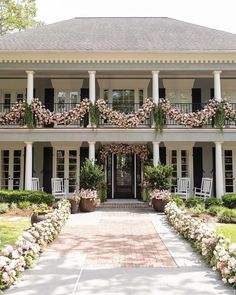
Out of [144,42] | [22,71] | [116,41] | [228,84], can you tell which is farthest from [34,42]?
[228,84]

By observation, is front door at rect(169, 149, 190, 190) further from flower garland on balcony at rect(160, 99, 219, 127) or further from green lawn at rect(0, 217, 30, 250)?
green lawn at rect(0, 217, 30, 250)

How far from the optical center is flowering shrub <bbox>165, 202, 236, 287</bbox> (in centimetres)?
607

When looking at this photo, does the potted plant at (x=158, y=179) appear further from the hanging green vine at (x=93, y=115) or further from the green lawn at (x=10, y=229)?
the green lawn at (x=10, y=229)

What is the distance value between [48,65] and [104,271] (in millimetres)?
12173

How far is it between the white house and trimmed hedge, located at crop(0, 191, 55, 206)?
95 centimetres

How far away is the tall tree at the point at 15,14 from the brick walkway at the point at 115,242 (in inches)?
798

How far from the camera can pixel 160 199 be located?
14.9 m

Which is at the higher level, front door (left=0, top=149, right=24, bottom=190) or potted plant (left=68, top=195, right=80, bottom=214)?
front door (left=0, top=149, right=24, bottom=190)

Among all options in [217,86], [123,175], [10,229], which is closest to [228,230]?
[10,229]

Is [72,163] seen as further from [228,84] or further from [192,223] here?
[192,223]

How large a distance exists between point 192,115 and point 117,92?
4.35 metres

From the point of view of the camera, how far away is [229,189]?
1870 cm

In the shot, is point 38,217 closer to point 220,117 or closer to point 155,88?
point 155,88

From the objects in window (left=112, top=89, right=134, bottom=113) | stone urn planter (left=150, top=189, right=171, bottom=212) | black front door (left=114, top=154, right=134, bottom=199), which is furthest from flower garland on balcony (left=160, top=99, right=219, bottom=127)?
black front door (left=114, top=154, right=134, bottom=199)
